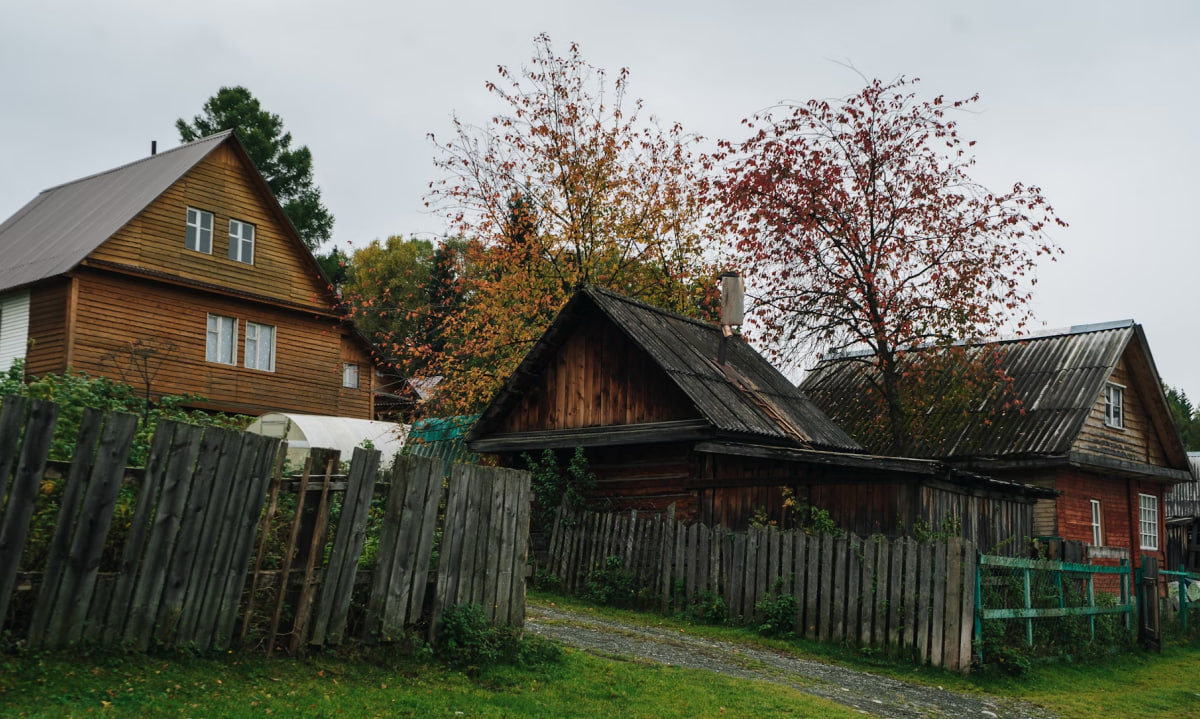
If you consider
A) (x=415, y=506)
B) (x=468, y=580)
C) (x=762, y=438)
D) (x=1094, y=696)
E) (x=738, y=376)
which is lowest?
(x=1094, y=696)

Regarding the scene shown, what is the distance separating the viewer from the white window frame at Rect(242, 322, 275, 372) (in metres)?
31.4

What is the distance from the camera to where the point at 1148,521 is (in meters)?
29.6

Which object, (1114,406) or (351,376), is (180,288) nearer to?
(351,376)

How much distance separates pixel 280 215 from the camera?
32.2 metres

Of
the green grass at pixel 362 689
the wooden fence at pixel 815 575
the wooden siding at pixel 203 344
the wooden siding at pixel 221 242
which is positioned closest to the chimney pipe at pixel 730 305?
the wooden fence at pixel 815 575

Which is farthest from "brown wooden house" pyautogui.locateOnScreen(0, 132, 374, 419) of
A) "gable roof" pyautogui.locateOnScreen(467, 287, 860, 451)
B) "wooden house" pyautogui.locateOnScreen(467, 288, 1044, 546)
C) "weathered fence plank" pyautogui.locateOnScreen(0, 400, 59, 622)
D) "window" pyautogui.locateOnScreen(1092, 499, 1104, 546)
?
"window" pyautogui.locateOnScreen(1092, 499, 1104, 546)

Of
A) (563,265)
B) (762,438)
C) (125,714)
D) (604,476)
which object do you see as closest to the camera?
(125,714)

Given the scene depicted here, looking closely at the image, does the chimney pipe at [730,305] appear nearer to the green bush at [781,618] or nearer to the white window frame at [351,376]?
the green bush at [781,618]

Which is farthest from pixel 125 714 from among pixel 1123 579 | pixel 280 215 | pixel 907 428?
pixel 280 215

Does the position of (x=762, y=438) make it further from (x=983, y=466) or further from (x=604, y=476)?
(x=983, y=466)

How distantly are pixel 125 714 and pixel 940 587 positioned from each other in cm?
963

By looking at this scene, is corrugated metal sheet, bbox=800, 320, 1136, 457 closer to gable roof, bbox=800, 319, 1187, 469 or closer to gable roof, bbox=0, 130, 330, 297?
gable roof, bbox=800, 319, 1187, 469

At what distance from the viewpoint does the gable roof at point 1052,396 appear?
25062mm

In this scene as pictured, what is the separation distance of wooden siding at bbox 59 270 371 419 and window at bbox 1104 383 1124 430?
2230 centimetres
